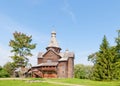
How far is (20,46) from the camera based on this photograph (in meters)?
54.8

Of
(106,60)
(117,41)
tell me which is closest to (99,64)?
(106,60)

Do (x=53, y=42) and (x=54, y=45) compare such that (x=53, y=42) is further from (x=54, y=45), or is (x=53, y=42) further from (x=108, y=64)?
(x=108, y=64)

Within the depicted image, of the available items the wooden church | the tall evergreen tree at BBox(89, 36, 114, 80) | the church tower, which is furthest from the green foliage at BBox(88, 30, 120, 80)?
the church tower

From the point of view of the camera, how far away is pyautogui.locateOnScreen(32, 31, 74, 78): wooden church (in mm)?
60844

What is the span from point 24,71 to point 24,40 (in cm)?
1106

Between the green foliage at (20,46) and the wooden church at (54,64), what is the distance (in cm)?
741

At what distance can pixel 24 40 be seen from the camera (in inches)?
2164

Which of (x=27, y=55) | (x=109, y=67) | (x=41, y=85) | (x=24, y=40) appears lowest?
(x=41, y=85)

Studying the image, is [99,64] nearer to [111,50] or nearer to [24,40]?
[111,50]

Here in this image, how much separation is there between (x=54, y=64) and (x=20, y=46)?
11483 millimetres

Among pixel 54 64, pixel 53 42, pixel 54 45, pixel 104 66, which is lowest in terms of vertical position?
pixel 104 66

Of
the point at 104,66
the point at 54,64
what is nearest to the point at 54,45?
the point at 54,64

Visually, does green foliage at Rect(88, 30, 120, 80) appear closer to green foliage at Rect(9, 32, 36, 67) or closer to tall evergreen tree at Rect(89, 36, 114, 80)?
tall evergreen tree at Rect(89, 36, 114, 80)

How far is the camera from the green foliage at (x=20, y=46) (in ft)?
179
